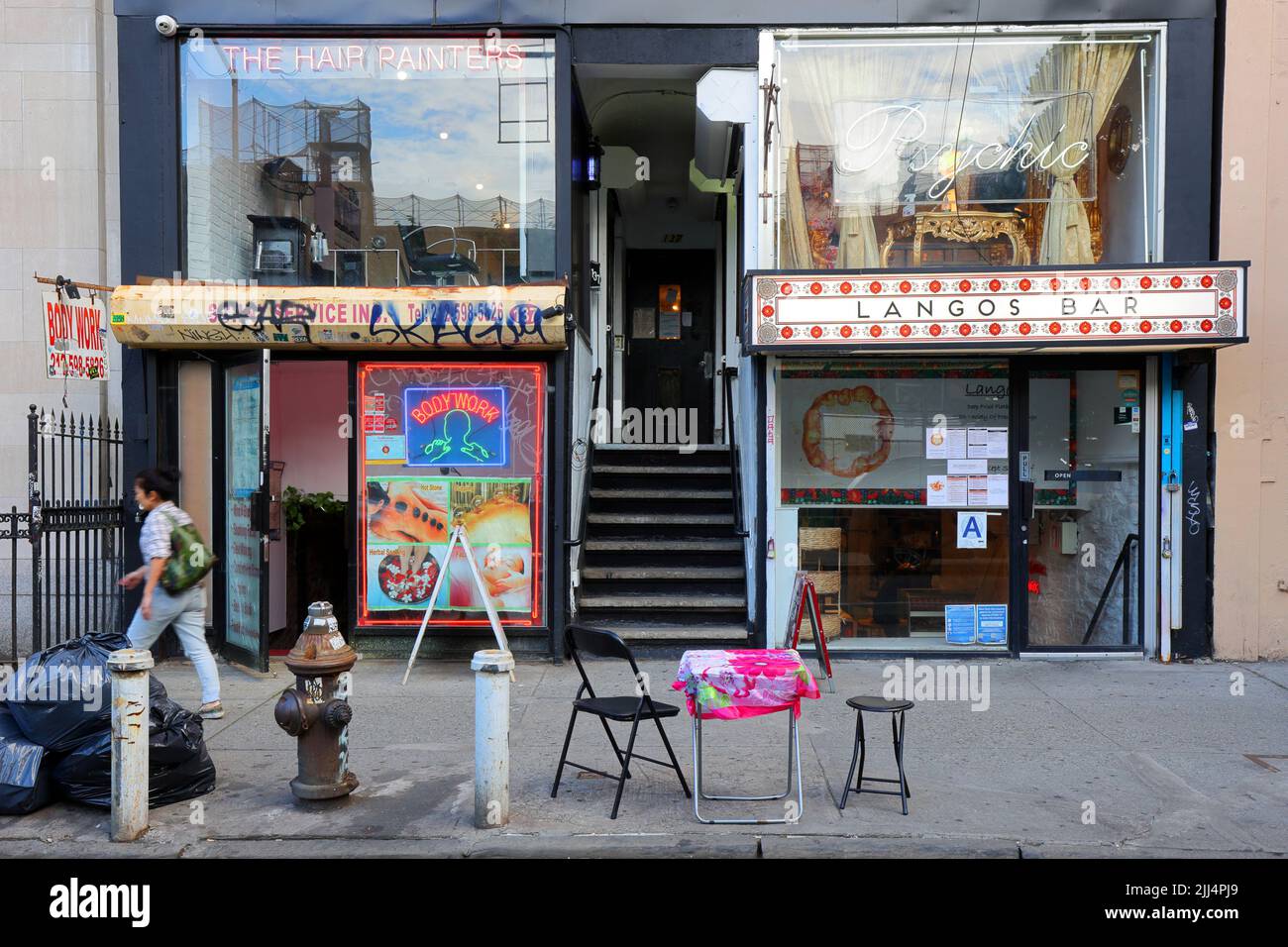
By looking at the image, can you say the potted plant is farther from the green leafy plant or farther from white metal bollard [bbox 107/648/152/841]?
white metal bollard [bbox 107/648/152/841]

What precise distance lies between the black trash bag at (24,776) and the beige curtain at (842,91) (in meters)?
6.80

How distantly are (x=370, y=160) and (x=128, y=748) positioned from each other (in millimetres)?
5952

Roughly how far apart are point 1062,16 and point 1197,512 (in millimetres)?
4558

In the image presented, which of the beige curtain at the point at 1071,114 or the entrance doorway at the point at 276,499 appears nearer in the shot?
the entrance doorway at the point at 276,499

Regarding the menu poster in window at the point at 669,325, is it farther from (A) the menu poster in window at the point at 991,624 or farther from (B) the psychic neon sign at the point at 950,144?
(A) the menu poster in window at the point at 991,624

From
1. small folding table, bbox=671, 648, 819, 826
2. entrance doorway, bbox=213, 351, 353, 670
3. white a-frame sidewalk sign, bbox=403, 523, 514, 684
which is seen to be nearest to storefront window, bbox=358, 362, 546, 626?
white a-frame sidewalk sign, bbox=403, 523, 514, 684

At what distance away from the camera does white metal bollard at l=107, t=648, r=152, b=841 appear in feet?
16.8

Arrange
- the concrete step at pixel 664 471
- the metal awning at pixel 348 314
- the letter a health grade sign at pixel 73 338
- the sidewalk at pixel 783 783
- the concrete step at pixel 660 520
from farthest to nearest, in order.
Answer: the concrete step at pixel 664 471 < the concrete step at pixel 660 520 < the metal awning at pixel 348 314 < the letter a health grade sign at pixel 73 338 < the sidewalk at pixel 783 783

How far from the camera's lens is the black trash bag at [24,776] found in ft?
17.9

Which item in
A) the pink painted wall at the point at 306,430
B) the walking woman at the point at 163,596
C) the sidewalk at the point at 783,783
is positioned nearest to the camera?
the sidewalk at the point at 783,783

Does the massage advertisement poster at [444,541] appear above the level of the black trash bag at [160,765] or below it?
above

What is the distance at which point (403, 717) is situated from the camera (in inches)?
292

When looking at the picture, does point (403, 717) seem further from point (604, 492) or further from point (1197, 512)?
point (1197, 512)

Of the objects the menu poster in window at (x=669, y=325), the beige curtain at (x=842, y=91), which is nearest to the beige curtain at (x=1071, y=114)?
the beige curtain at (x=842, y=91)
